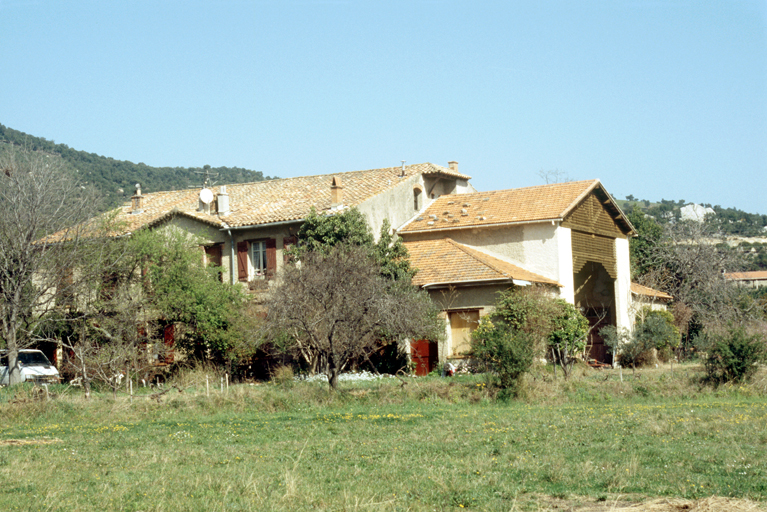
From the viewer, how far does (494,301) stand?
1081 inches

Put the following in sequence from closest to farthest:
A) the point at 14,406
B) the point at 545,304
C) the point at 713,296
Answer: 1. the point at 14,406
2. the point at 545,304
3. the point at 713,296

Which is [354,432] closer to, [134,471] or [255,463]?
[255,463]

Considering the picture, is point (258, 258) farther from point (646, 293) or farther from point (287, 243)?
point (646, 293)

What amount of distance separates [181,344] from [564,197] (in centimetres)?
1576

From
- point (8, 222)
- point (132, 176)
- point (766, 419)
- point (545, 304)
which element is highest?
point (132, 176)

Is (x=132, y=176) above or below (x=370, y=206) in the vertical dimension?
above

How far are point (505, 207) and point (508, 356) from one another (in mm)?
13928

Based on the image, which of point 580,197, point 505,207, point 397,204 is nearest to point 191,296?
point 397,204

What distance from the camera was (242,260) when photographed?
102ft

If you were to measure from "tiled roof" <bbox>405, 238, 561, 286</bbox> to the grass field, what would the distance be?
752cm

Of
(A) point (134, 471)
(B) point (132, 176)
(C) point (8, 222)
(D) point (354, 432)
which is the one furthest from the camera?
(B) point (132, 176)

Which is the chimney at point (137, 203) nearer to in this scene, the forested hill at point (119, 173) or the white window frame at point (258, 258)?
the white window frame at point (258, 258)

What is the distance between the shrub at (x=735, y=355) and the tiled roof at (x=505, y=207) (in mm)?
10123

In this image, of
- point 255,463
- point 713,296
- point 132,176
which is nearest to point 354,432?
point 255,463
